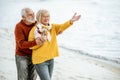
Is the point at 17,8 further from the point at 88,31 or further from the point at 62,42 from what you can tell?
the point at 88,31

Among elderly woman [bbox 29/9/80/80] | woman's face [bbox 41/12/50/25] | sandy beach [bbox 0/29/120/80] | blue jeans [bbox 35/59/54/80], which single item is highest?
woman's face [bbox 41/12/50/25]

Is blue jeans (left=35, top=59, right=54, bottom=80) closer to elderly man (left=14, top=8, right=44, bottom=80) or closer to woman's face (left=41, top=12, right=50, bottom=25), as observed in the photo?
elderly man (left=14, top=8, right=44, bottom=80)

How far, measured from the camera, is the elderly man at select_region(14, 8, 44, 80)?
236 cm

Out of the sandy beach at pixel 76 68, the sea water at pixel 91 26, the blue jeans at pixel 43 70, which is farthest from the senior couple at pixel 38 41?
the sea water at pixel 91 26

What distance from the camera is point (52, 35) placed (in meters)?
2.46

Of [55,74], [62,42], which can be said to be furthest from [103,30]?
[55,74]

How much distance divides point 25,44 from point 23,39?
62mm

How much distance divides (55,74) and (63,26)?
54.6 inches

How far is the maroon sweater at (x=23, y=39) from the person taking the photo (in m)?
2.34

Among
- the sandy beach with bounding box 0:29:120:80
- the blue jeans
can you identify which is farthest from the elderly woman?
the sandy beach with bounding box 0:29:120:80

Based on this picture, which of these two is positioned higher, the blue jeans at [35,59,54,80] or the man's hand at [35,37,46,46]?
the man's hand at [35,37,46,46]

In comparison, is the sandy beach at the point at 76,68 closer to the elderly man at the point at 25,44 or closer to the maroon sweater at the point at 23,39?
the elderly man at the point at 25,44

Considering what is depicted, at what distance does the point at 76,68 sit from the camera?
12.5ft

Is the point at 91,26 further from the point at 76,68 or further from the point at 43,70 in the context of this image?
the point at 43,70
